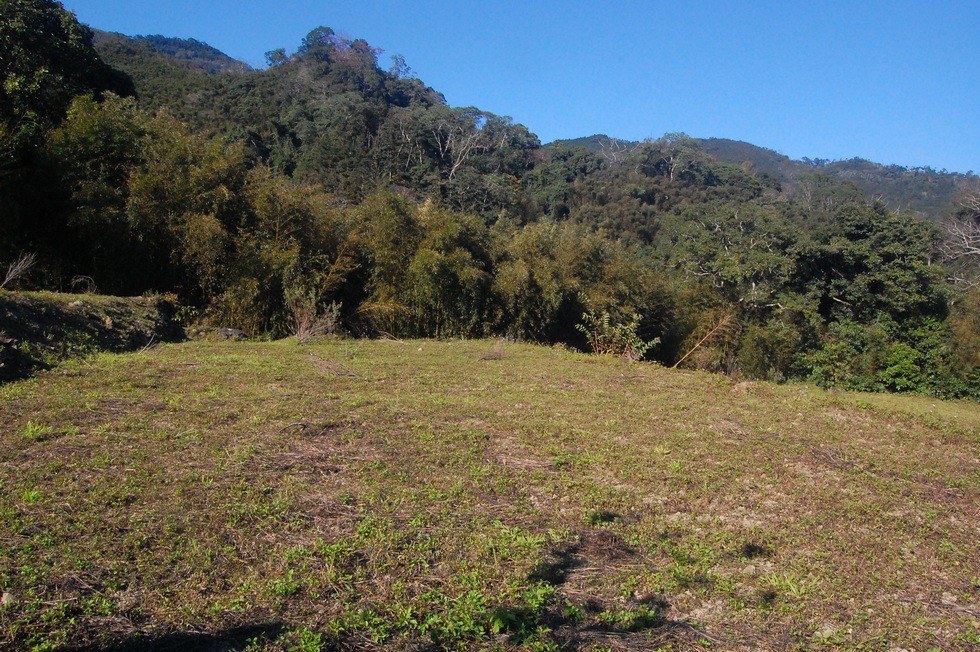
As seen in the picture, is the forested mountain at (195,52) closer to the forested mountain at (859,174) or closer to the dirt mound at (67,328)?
the forested mountain at (859,174)

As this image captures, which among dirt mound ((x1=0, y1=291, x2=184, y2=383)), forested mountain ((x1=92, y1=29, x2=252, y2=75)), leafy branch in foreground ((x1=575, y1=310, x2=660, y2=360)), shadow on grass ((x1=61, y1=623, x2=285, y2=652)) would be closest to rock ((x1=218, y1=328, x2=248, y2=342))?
dirt mound ((x1=0, y1=291, x2=184, y2=383))

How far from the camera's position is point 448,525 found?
344cm

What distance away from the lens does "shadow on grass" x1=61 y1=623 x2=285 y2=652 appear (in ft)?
7.28

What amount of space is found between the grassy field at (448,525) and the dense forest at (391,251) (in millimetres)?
4398

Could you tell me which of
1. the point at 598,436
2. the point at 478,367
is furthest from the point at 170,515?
the point at 478,367

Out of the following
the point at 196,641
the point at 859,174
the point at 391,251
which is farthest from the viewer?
the point at 859,174

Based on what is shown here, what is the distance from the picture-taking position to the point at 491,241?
13.7 metres

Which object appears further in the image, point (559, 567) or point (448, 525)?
point (448, 525)

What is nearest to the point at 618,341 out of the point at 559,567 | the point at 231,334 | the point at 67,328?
the point at 231,334

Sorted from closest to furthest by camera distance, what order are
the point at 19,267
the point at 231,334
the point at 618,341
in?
the point at 19,267, the point at 231,334, the point at 618,341

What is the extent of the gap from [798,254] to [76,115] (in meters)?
20.5

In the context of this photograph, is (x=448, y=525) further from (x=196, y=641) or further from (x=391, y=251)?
(x=391, y=251)

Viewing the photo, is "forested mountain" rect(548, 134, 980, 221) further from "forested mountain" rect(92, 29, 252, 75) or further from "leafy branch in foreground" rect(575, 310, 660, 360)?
"forested mountain" rect(92, 29, 252, 75)

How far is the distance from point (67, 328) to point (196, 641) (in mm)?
5811
